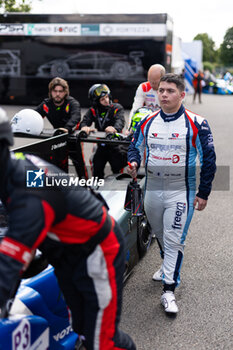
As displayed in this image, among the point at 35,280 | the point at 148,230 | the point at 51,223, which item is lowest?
the point at 148,230

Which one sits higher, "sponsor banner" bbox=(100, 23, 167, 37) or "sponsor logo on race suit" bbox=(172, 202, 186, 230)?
"sponsor banner" bbox=(100, 23, 167, 37)

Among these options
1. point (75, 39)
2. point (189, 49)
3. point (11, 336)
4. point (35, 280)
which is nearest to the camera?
point (11, 336)

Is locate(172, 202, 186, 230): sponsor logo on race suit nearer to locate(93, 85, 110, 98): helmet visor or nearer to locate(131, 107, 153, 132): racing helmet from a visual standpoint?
locate(131, 107, 153, 132): racing helmet

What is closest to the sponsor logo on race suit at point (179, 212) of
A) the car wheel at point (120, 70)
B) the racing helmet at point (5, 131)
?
the racing helmet at point (5, 131)

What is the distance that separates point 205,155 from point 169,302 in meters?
1.21

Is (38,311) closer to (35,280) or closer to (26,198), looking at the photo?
(35,280)

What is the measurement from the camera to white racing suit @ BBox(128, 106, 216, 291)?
3375mm

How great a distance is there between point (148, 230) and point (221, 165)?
193 inches

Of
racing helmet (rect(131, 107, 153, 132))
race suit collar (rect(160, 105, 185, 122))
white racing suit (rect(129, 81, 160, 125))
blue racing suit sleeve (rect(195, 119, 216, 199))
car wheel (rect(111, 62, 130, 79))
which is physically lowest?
blue racing suit sleeve (rect(195, 119, 216, 199))

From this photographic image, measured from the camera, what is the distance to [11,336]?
2068 millimetres

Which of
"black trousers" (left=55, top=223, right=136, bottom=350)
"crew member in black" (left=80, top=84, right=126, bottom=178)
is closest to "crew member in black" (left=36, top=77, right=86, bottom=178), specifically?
"crew member in black" (left=80, top=84, right=126, bottom=178)

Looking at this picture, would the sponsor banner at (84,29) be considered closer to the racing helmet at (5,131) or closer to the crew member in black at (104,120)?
the crew member in black at (104,120)

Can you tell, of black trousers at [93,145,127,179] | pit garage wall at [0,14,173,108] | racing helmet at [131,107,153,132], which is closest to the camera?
racing helmet at [131,107,153,132]

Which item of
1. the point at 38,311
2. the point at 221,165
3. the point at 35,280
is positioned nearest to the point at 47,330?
the point at 38,311
